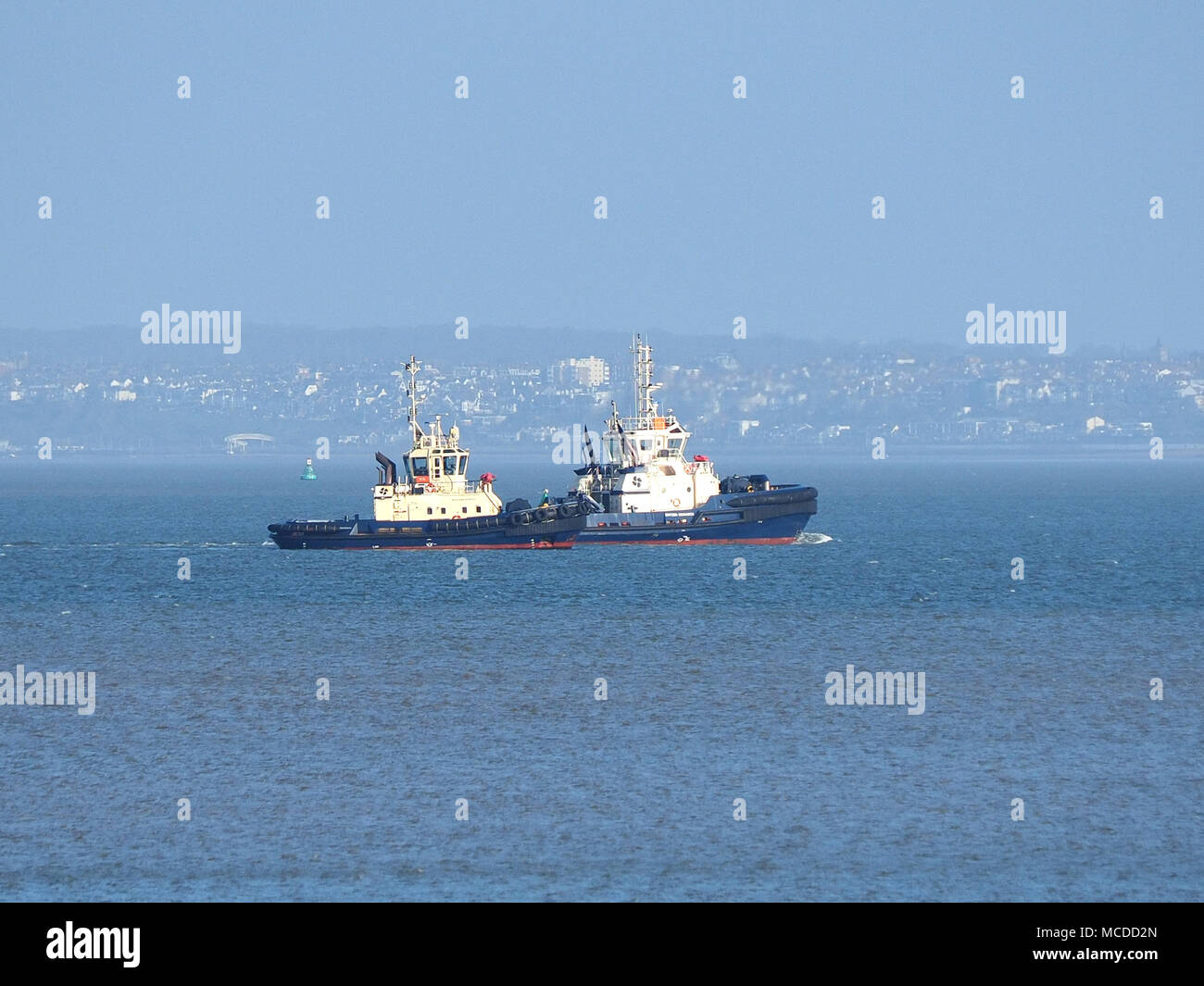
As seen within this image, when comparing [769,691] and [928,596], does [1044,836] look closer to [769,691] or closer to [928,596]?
[769,691]

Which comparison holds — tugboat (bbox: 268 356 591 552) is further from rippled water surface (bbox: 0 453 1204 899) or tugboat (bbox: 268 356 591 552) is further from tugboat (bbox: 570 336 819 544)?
rippled water surface (bbox: 0 453 1204 899)

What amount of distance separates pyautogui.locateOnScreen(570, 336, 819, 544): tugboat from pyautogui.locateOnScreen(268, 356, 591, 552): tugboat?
8.39 ft

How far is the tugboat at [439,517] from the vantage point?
10250cm

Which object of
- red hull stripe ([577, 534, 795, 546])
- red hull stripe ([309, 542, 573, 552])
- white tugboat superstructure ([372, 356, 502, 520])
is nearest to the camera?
white tugboat superstructure ([372, 356, 502, 520])

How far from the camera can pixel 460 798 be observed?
36.3 metres

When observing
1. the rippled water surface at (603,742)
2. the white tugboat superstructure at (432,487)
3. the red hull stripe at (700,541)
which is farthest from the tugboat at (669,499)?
the rippled water surface at (603,742)

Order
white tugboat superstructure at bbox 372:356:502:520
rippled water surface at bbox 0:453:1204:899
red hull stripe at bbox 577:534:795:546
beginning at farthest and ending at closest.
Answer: red hull stripe at bbox 577:534:795:546, white tugboat superstructure at bbox 372:356:502:520, rippled water surface at bbox 0:453:1204:899

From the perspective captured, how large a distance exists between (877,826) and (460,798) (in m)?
8.85

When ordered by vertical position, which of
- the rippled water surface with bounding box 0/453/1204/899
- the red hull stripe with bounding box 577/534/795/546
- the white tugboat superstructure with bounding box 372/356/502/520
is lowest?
the rippled water surface with bounding box 0/453/1204/899

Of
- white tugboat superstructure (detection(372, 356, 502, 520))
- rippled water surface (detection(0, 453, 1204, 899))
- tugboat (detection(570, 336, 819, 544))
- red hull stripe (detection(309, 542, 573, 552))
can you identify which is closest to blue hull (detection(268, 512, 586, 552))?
red hull stripe (detection(309, 542, 573, 552))

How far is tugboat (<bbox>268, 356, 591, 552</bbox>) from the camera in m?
102

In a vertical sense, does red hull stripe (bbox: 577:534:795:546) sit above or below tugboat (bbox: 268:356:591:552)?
below

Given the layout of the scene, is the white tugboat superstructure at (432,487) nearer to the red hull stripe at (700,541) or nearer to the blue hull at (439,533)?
the blue hull at (439,533)

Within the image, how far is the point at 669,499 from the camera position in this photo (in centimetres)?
10656
